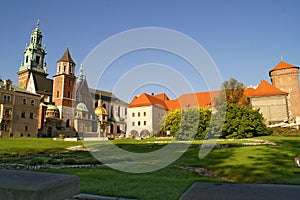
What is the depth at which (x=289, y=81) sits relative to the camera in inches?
2672

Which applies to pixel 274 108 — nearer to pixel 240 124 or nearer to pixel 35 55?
pixel 240 124

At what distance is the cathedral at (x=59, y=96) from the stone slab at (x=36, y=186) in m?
69.5

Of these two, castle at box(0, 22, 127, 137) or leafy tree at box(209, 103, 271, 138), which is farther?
castle at box(0, 22, 127, 137)

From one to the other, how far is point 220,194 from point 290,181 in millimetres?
7762

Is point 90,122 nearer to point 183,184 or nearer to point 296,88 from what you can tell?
point 296,88

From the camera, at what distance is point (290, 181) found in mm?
9336

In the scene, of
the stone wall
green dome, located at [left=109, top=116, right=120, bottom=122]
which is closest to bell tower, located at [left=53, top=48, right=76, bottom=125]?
green dome, located at [left=109, top=116, right=120, bottom=122]

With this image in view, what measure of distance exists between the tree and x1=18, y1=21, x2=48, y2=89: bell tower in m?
61.7

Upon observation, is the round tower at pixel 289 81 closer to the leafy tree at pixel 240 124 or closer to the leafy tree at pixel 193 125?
the leafy tree at pixel 240 124

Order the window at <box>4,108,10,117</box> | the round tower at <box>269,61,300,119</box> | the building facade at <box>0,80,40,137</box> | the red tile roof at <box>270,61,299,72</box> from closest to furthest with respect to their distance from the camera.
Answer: the window at <box>4,108,10,117</box> < the building facade at <box>0,80,40,137</box> < the round tower at <box>269,61,300,119</box> < the red tile roof at <box>270,61,299,72</box>

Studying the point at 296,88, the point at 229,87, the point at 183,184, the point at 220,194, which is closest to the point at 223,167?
the point at 183,184

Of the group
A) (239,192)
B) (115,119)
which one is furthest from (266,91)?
(239,192)

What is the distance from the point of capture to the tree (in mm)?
59847

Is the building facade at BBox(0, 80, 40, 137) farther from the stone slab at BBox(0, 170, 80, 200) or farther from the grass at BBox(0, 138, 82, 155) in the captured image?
the stone slab at BBox(0, 170, 80, 200)
